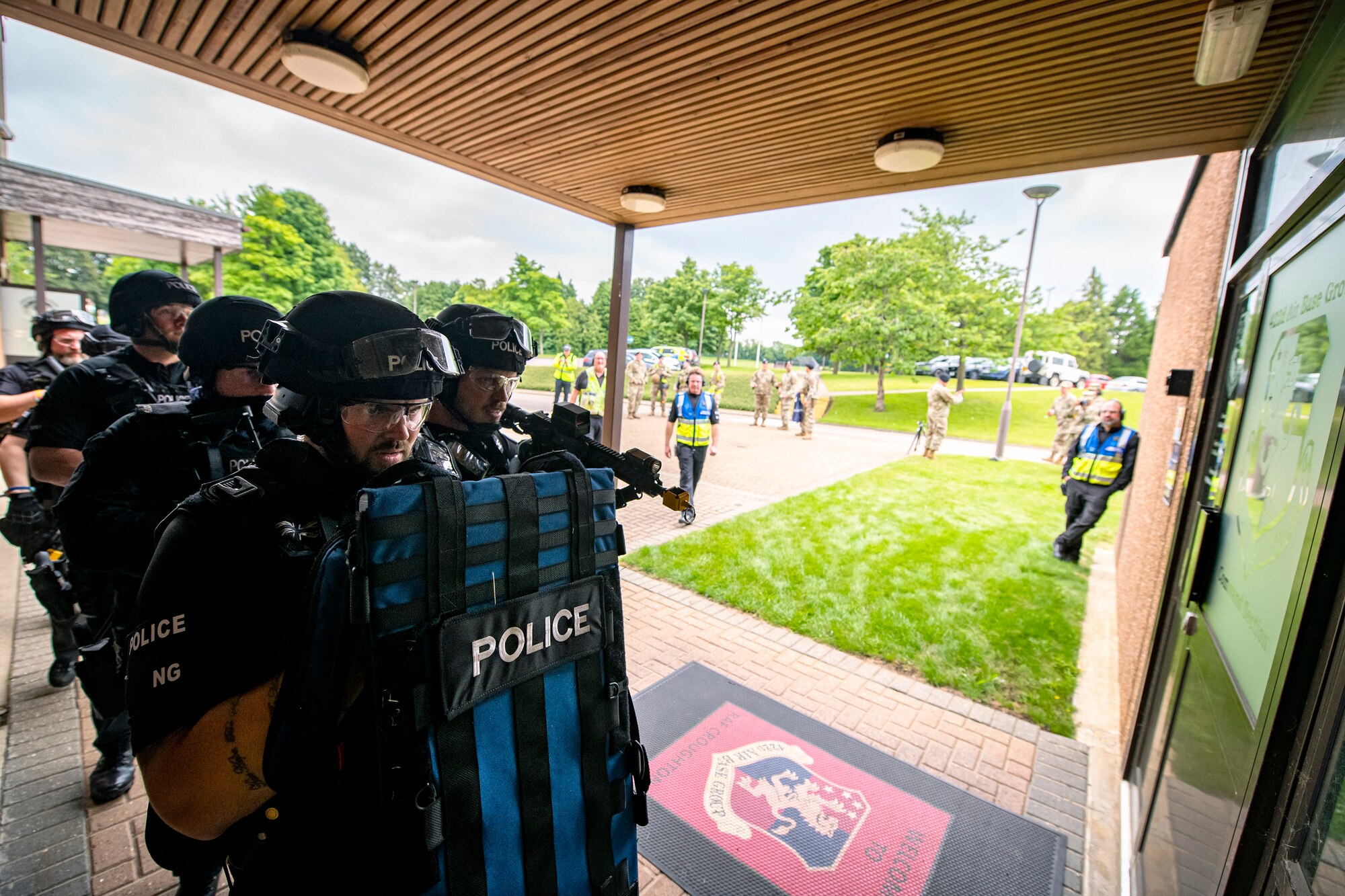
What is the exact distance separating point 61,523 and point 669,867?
2.77 meters

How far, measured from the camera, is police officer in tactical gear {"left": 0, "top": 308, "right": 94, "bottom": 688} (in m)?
3.15

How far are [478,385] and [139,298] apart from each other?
1948 millimetres

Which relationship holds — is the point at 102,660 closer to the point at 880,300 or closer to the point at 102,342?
the point at 102,342

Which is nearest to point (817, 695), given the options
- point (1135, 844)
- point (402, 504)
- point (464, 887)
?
point (1135, 844)

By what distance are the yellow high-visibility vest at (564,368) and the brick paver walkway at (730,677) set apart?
8631 millimetres

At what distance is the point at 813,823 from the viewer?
2.67 metres

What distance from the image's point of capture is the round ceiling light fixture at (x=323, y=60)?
2.86 metres

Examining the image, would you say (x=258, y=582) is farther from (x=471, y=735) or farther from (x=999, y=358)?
(x=999, y=358)

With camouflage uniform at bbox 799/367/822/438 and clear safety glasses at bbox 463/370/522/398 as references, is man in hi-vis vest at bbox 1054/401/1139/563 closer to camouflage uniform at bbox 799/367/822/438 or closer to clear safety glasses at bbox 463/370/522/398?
clear safety glasses at bbox 463/370/522/398

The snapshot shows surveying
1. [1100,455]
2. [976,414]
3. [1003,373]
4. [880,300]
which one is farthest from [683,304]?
[1100,455]

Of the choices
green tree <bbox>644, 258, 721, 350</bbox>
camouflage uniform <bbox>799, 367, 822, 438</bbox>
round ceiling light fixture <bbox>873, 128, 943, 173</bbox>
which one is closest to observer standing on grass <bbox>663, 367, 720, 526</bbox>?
round ceiling light fixture <bbox>873, 128, 943, 173</bbox>

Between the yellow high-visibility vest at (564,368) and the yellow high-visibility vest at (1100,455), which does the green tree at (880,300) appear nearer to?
the yellow high-visibility vest at (564,368)

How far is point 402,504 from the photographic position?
39.1 inches

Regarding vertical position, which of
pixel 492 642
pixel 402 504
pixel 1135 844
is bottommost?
pixel 1135 844
